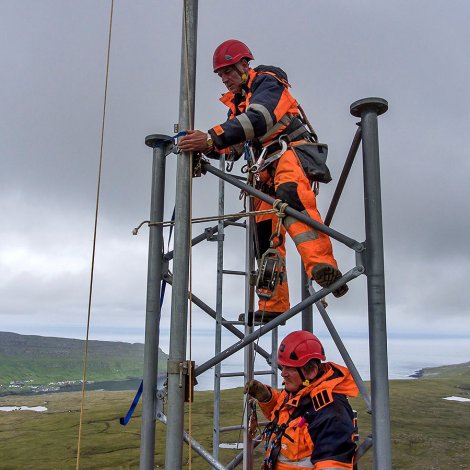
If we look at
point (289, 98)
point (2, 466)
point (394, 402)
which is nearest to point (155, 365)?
point (289, 98)

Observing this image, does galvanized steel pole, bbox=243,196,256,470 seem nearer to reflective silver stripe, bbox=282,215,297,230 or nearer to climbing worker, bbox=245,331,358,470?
climbing worker, bbox=245,331,358,470

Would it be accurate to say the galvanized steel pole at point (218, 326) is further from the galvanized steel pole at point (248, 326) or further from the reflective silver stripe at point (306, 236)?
the reflective silver stripe at point (306, 236)

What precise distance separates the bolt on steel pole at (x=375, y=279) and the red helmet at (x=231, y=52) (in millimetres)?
1623

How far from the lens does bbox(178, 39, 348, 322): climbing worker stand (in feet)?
16.1

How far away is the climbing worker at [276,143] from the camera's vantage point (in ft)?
16.1

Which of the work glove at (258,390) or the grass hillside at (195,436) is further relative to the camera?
the grass hillside at (195,436)

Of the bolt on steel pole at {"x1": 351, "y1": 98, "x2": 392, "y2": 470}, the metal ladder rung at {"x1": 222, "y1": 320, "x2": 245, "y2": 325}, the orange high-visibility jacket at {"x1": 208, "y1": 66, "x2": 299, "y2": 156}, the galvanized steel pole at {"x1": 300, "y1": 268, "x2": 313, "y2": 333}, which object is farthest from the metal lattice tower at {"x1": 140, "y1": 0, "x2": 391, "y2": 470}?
the galvanized steel pole at {"x1": 300, "y1": 268, "x2": 313, "y2": 333}

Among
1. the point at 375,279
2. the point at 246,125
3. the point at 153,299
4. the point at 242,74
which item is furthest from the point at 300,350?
the point at 242,74

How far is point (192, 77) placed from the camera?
5238 mm

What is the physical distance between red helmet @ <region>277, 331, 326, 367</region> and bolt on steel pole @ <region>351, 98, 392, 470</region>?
527mm

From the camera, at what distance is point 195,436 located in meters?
43.9

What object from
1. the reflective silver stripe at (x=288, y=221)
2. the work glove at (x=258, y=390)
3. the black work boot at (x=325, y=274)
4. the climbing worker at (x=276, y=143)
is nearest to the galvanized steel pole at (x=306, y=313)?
the climbing worker at (x=276, y=143)

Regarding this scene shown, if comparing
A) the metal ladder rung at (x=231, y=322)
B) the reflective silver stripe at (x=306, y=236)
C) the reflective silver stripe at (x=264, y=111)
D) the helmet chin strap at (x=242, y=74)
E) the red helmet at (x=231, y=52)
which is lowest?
the metal ladder rung at (x=231, y=322)

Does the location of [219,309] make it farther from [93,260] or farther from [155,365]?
[93,260]
